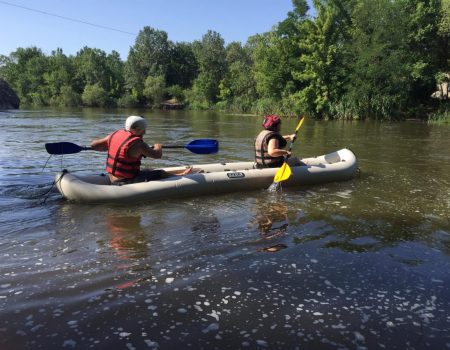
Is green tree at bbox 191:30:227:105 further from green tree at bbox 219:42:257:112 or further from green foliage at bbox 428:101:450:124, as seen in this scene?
green foliage at bbox 428:101:450:124

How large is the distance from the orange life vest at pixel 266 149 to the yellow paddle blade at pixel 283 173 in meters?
0.34

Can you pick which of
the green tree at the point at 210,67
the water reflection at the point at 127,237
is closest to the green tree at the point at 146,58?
the green tree at the point at 210,67

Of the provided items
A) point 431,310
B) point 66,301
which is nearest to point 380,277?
point 431,310

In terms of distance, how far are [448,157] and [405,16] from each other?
15788 millimetres

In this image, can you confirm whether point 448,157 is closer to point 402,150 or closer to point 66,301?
point 402,150

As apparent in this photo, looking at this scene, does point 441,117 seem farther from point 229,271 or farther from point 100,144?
point 229,271

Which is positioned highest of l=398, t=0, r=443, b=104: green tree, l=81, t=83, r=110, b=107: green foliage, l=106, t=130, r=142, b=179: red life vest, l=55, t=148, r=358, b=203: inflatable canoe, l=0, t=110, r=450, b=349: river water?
l=398, t=0, r=443, b=104: green tree

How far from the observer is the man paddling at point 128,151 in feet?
16.3

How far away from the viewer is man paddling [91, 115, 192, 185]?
195 inches

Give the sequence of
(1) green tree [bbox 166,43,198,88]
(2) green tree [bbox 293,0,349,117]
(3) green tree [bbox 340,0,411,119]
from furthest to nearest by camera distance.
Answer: (1) green tree [bbox 166,43,198,88] < (2) green tree [bbox 293,0,349,117] < (3) green tree [bbox 340,0,411,119]

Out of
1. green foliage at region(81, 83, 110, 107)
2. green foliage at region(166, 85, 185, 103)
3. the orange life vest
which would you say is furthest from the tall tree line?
green foliage at region(81, 83, 110, 107)

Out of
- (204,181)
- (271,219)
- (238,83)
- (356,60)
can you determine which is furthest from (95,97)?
(271,219)

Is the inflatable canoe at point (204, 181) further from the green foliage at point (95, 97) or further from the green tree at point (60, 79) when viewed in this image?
the green tree at point (60, 79)

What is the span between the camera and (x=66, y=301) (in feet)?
9.20
